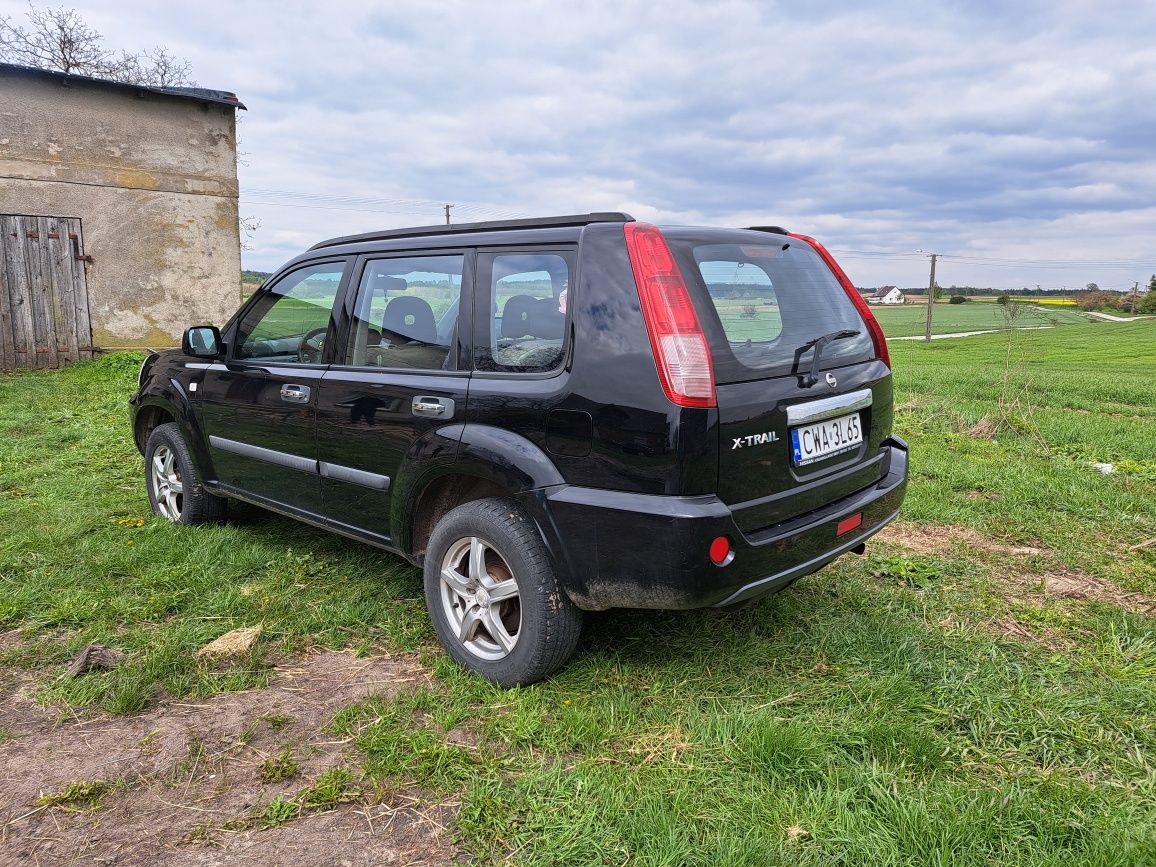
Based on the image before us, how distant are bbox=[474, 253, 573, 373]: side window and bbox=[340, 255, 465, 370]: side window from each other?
189 millimetres

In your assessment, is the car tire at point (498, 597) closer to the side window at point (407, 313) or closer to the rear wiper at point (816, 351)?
the side window at point (407, 313)

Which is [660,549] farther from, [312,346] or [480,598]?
[312,346]

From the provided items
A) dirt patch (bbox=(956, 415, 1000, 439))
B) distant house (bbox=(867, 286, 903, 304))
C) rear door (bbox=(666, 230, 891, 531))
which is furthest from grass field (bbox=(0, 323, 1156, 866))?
distant house (bbox=(867, 286, 903, 304))

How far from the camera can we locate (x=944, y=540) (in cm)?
451

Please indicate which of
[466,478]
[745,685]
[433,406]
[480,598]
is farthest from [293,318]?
[745,685]

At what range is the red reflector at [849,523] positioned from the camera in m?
2.97

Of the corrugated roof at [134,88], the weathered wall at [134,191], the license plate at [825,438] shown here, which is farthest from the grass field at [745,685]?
the corrugated roof at [134,88]

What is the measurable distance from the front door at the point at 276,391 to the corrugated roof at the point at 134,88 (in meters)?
9.69

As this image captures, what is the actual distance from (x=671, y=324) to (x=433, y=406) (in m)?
1.08

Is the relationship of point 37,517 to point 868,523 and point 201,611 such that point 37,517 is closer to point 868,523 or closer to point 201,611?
point 201,611

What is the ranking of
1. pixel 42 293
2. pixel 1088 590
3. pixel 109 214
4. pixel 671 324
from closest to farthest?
pixel 671 324, pixel 1088 590, pixel 42 293, pixel 109 214


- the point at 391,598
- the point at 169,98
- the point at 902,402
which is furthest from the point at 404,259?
the point at 169,98

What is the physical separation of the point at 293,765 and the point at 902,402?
834 centimetres

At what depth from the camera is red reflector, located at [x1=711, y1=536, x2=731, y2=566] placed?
2.50 metres
